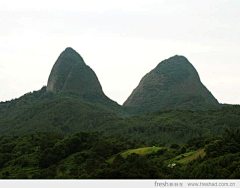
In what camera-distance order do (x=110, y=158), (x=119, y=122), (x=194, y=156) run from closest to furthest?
(x=194, y=156) < (x=110, y=158) < (x=119, y=122)

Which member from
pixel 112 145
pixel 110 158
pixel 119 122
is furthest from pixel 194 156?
pixel 119 122

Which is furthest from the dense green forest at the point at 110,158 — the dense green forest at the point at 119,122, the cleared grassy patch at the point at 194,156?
the dense green forest at the point at 119,122

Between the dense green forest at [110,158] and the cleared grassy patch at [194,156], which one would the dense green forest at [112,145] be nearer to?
the dense green forest at [110,158]

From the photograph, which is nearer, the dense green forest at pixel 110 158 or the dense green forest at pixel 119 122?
the dense green forest at pixel 110 158

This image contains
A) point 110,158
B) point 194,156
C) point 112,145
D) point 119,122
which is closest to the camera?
point 194,156

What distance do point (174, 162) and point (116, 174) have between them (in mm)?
15067

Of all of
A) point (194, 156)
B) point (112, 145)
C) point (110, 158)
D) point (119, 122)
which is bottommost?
point (194, 156)

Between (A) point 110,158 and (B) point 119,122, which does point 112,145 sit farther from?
(B) point 119,122

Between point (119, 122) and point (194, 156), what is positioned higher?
point (119, 122)

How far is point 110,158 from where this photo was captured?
218 feet

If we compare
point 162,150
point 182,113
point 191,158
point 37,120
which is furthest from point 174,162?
point 37,120

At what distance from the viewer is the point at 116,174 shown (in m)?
41.6

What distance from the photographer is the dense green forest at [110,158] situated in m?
41.8

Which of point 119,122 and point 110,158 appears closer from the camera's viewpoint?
point 110,158
